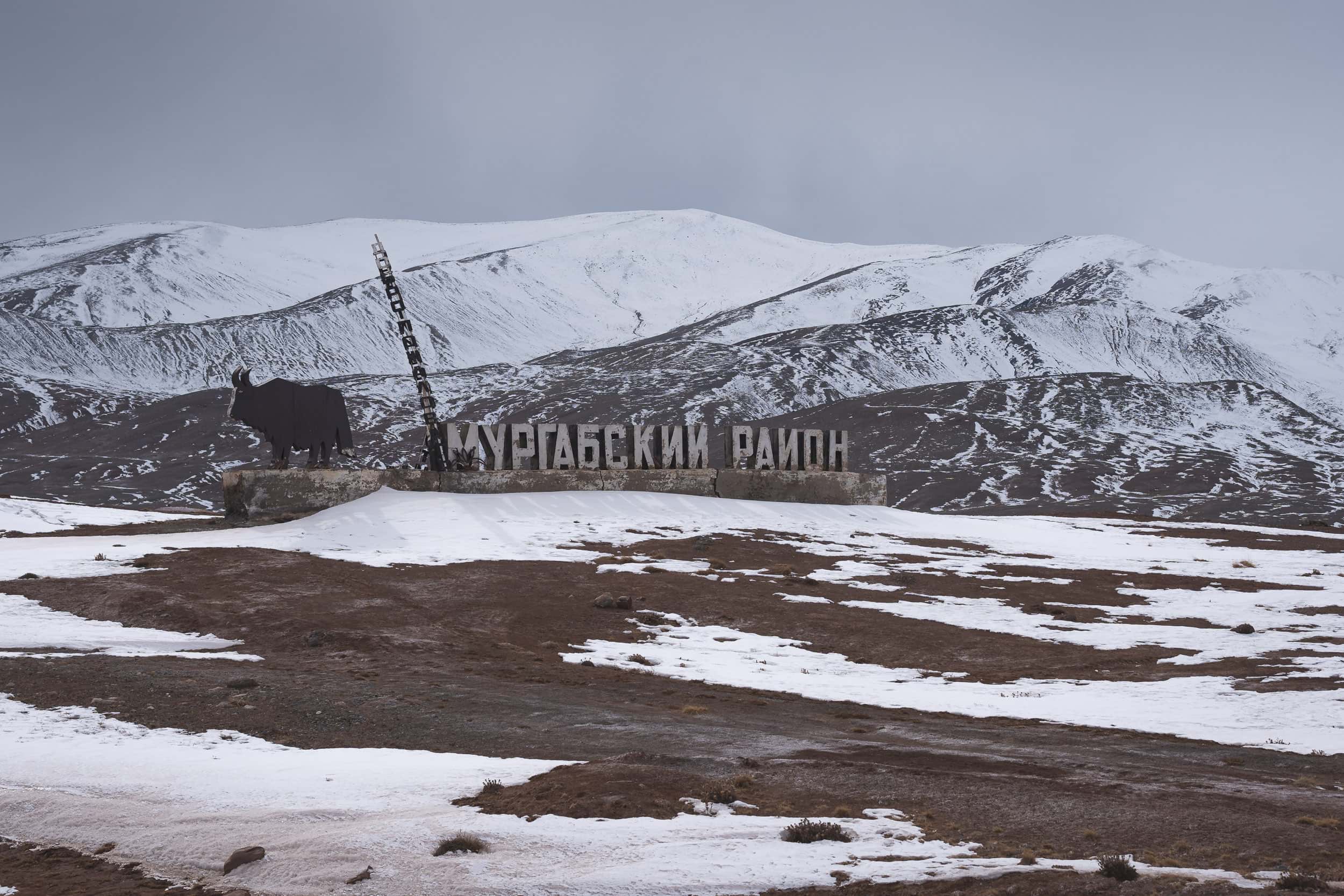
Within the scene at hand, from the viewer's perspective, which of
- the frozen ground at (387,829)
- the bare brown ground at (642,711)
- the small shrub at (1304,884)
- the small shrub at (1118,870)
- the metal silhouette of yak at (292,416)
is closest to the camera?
the small shrub at (1304,884)

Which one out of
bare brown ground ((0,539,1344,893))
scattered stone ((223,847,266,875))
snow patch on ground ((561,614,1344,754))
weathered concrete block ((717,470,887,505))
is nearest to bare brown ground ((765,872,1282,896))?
bare brown ground ((0,539,1344,893))

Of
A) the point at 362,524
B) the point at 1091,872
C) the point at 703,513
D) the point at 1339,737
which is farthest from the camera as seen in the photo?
the point at 703,513

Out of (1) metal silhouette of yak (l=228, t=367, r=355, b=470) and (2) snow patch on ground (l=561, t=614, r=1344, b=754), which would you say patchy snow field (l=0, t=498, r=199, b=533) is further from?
(2) snow patch on ground (l=561, t=614, r=1344, b=754)

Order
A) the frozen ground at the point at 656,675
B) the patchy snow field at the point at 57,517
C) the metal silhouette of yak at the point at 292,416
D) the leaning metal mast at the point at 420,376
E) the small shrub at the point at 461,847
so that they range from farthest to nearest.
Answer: the patchy snow field at the point at 57,517 → the leaning metal mast at the point at 420,376 → the metal silhouette of yak at the point at 292,416 → the small shrub at the point at 461,847 → the frozen ground at the point at 656,675

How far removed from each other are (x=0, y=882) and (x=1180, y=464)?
166294 mm

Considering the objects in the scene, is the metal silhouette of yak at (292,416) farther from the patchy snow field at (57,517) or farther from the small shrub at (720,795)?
the small shrub at (720,795)

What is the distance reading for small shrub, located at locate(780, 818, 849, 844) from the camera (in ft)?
38.7

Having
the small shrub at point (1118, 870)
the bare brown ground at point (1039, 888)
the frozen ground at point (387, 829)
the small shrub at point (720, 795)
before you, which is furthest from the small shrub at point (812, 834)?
the small shrub at point (1118, 870)

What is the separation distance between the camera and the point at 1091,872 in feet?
34.6

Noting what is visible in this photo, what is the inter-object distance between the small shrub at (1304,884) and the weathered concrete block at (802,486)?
1811 inches

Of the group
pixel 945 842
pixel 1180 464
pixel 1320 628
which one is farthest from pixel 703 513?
pixel 1180 464

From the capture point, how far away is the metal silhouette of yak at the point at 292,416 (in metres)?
46.7

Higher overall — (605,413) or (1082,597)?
(605,413)

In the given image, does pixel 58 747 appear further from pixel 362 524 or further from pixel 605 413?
pixel 605 413
